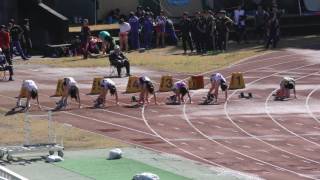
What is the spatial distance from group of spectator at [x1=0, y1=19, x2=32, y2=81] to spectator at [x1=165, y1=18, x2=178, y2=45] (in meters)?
6.89

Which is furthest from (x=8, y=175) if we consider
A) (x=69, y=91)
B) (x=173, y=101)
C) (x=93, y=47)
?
(x=93, y=47)

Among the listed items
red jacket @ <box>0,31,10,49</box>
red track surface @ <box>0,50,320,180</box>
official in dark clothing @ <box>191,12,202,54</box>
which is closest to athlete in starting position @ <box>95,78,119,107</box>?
red track surface @ <box>0,50,320,180</box>

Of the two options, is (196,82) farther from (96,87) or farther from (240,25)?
(240,25)

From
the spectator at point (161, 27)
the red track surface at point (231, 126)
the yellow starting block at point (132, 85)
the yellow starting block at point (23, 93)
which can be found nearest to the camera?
the red track surface at point (231, 126)

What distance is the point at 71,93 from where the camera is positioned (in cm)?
3178

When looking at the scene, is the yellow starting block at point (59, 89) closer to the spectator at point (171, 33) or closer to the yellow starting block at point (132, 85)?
the yellow starting block at point (132, 85)

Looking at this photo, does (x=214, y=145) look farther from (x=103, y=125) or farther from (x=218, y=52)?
(x=218, y=52)

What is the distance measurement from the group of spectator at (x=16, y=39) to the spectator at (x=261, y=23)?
11.5 meters

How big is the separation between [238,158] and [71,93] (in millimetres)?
9050

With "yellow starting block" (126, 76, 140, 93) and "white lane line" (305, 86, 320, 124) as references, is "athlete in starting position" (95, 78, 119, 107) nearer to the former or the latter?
"yellow starting block" (126, 76, 140, 93)

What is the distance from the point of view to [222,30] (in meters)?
45.9

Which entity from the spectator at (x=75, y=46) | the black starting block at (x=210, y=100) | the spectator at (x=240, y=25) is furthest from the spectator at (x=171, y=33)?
the black starting block at (x=210, y=100)

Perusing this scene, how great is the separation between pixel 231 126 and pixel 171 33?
20.9 meters

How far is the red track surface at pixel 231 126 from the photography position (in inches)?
949
